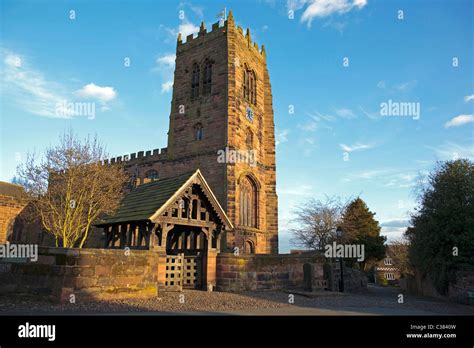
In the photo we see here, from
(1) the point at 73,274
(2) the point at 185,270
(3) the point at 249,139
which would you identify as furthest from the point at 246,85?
(1) the point at 73,274

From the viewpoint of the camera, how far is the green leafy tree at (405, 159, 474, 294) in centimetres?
1562

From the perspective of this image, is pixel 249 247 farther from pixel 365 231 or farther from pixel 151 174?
pixel 365 231

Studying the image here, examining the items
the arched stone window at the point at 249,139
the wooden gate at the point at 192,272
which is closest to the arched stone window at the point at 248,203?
the arched stone window at the point at 249,139

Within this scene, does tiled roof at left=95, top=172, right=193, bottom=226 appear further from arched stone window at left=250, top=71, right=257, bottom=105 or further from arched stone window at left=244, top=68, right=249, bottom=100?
arched stone window at left=250, top=71, right=257, bottom=105

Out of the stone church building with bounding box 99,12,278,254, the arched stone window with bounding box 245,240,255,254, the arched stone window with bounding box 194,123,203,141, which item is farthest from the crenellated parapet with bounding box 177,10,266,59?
the arched stone window with bounding box 245,240,255,254

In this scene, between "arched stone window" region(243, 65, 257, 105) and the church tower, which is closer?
the church tower

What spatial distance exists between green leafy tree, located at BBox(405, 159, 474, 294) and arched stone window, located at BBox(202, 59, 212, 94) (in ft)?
64.5
